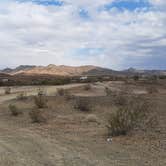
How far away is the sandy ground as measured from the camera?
10.8 metres

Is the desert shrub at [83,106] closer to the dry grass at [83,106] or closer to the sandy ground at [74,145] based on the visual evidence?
the dry grass at [83,106]

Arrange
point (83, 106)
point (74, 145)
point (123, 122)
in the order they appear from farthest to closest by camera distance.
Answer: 1. point (83, 106)
2. point (123, 122)
3. point (74, 145)

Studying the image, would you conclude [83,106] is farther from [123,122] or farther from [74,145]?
[74,145]

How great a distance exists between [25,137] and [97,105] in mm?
11673

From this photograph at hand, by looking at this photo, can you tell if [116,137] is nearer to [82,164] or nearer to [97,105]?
[82,164]

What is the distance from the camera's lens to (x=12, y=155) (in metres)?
11.4

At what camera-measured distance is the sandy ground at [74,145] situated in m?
10.8

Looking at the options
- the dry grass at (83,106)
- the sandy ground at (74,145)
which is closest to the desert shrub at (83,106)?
the dry grass at (83,106)

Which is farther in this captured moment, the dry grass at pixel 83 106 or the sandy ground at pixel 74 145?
the dry grass at pixel 83 106

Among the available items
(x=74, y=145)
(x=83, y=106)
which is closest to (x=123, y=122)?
(x=74, y=145)

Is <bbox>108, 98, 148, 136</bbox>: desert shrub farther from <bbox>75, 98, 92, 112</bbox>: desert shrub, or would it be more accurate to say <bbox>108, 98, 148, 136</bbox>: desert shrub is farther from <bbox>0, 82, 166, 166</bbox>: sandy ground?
<bbox>75, 98, 92, 112</bbox>: desert shrub

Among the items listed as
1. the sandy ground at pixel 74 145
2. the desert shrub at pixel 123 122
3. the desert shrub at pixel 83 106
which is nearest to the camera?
the sandy ground at pixel 74 145

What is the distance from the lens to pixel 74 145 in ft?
43.9

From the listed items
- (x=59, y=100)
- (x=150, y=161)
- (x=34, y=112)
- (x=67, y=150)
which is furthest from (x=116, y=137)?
(x=59, y=100)
